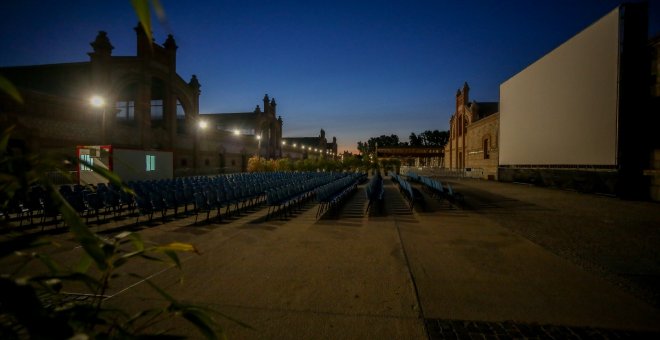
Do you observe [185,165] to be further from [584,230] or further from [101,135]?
[584,230]

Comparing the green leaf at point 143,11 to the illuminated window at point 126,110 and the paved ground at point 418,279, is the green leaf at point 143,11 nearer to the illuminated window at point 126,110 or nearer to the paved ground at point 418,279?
the paved ground at point 418,279

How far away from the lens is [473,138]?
117ft

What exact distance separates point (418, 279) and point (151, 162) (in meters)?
20.5

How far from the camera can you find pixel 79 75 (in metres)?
27.1

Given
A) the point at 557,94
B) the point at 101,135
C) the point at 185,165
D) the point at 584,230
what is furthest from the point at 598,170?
the point at 185,165

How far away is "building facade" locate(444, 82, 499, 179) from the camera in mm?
30125

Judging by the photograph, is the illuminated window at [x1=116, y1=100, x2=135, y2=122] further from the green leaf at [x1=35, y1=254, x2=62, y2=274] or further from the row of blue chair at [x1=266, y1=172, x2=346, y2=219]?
the green leaf at [x1=35, y1=254, x2=62, y2=274]

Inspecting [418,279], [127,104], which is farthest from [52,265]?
[127,104]

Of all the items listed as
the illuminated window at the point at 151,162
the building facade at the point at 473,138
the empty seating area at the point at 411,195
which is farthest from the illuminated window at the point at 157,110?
the building facade at the point at 473,138

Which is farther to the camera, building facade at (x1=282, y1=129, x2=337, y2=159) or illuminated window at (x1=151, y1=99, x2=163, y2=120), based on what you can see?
building facade at (x1=282, y1=129, x2=337, y2=159)

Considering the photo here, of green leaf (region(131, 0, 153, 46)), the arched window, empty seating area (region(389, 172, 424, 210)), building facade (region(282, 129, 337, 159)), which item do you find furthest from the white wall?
building facade (region(282, 129, 337, 159))

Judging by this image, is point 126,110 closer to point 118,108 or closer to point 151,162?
point 118,108

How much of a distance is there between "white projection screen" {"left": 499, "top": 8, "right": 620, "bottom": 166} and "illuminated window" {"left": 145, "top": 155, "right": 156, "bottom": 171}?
23.8 meters

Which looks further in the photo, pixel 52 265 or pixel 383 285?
pixel 383 285
